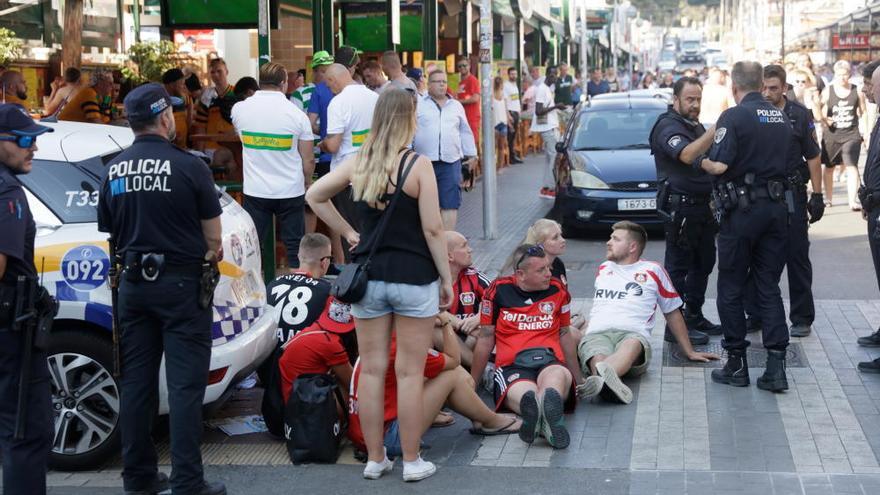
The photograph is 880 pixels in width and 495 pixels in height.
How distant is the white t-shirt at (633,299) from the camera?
790 cm

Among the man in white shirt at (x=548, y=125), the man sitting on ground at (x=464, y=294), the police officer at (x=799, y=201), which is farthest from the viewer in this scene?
the man in white shirt at (x=548, y=125)

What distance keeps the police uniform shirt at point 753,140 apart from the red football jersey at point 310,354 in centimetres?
269

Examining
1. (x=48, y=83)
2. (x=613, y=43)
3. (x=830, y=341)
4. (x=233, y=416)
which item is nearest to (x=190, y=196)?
(x=233, y=416)

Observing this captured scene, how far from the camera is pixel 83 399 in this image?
A: 620 cm

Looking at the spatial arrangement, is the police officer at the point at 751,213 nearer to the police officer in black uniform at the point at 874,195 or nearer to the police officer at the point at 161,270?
the police officer in black uniform at the point at 874,195

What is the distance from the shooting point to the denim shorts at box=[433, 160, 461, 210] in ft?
38.2

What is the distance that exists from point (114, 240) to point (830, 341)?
541 cm

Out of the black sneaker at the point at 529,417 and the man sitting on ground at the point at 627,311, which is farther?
the man sitting on ground at the point at 627,311

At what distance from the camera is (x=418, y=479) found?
6.00 meters

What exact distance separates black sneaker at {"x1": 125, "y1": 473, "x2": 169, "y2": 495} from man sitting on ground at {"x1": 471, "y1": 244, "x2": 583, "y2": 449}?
6.65 feet

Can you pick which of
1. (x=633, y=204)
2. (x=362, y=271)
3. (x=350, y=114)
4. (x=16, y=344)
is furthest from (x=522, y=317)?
(x=633, y=204)

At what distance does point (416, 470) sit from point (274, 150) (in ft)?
12.8

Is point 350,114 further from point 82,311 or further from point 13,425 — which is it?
point 13,425

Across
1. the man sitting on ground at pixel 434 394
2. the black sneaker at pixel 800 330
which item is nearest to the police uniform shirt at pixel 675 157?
the black sneaker at pixel 800 330
